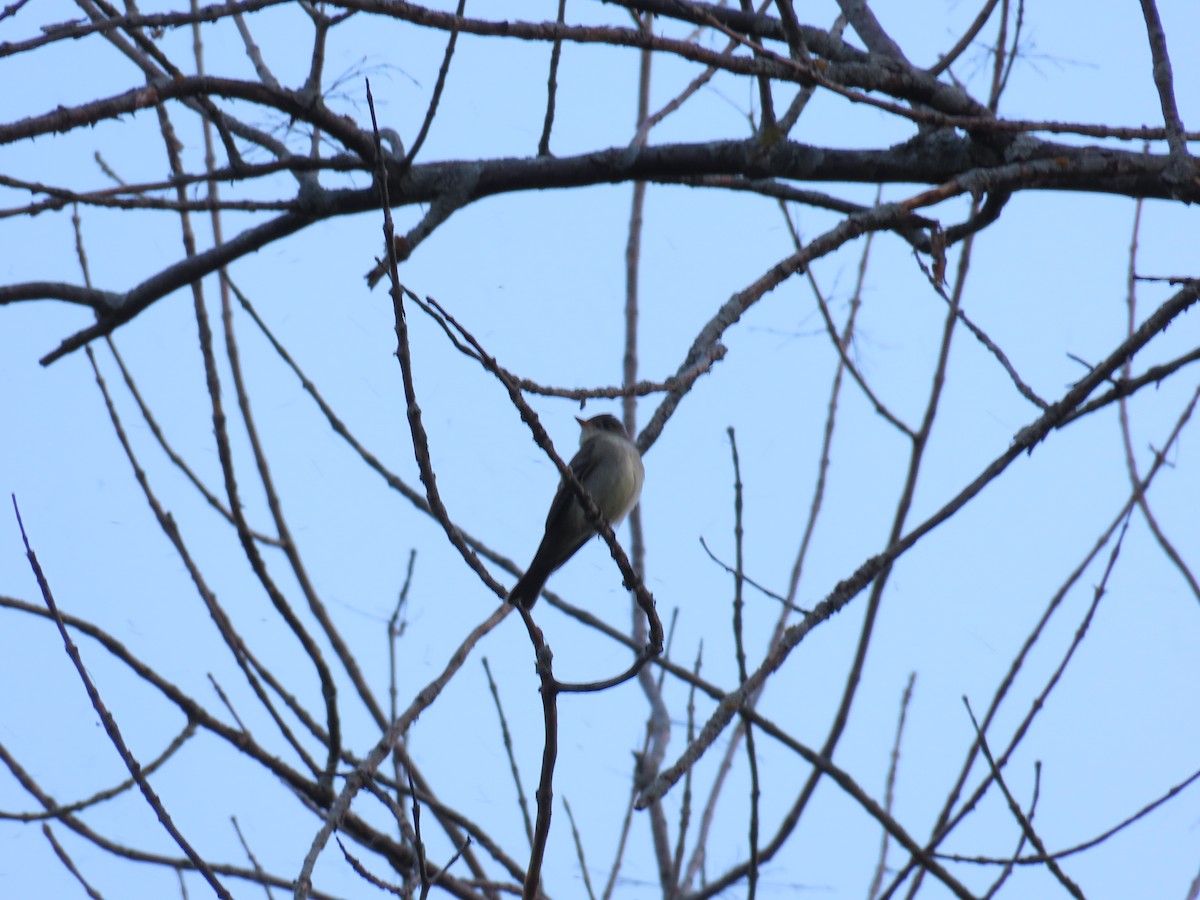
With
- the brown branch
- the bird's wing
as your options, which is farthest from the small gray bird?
the brown branch

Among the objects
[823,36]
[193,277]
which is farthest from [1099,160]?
[193,277]

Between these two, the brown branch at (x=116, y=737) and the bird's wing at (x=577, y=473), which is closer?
the brown branch at (x=116, y=737)

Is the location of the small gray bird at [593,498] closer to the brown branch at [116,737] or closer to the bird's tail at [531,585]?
the bird's tail at [531,585]

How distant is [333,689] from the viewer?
12.8 ft

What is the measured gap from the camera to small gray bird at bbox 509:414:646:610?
5363mm

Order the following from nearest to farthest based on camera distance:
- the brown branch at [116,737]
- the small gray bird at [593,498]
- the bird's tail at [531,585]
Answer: the brown branch at [116,737], the bird's tail at [531,585], the small gray bird at [593,498]

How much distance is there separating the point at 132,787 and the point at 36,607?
0.56 meters

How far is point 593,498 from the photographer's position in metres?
5.85

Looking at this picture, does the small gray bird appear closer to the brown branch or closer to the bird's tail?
the bird's tail

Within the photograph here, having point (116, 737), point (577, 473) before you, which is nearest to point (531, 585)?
point (577, 473)

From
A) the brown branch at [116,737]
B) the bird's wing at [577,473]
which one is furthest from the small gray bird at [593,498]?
the brown branch at [116,737]

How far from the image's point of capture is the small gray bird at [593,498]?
536 cm

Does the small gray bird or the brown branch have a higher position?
the small gray bird

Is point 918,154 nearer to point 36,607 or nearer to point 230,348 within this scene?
point 230,348
